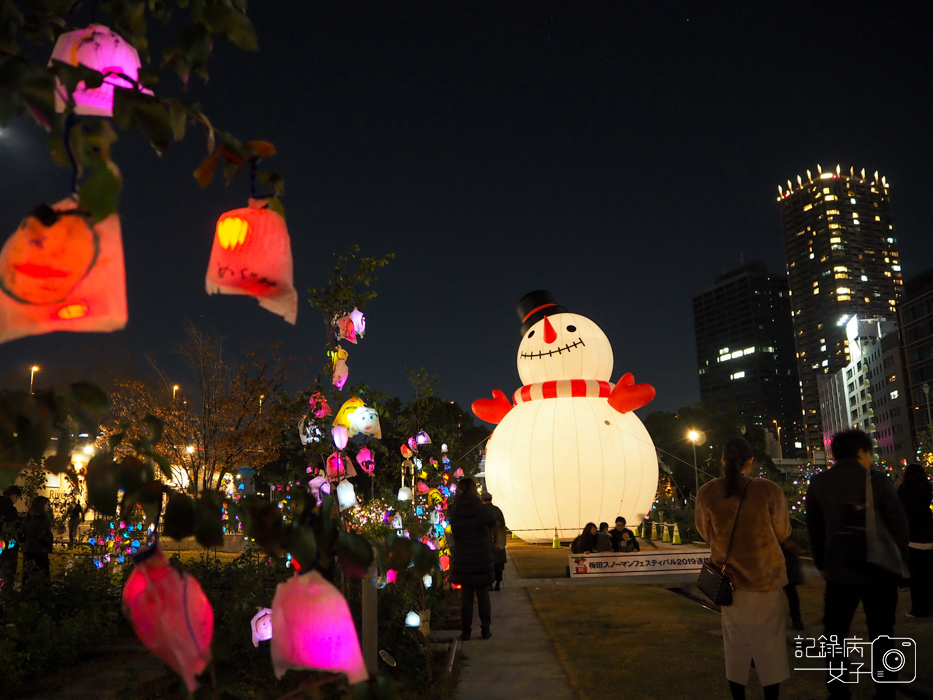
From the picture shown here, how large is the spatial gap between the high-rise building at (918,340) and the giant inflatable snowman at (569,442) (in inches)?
2673

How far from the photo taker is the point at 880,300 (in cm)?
15188

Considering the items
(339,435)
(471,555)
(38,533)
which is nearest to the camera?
(339,435)

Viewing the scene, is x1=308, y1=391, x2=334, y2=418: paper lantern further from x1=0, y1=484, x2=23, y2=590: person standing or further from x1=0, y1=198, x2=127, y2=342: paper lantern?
x1=0, y1=198, x2=127, y2=342: paper lantern

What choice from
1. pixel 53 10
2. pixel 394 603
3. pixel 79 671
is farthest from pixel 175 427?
pixel 53 10

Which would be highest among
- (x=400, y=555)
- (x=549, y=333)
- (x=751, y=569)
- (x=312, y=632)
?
(x=549, y=333)

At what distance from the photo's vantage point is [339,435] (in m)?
5.53

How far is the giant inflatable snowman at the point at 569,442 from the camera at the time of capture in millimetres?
15781

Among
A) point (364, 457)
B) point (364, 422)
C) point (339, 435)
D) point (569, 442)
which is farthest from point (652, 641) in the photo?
point (569, 442)

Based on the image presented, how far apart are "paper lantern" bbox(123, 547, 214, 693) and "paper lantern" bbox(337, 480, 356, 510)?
424 cm

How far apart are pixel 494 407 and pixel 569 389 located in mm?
2513

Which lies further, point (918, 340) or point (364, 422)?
point (918, 340)

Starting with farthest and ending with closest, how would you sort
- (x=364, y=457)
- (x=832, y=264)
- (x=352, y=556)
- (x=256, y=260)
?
(x=832, y=264) < (x=364, y=457) < (x=256, y=260) < (x=352, y=556)

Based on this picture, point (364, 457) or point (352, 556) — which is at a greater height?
point (364, 457)

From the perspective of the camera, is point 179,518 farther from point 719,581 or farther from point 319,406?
point 319,406
